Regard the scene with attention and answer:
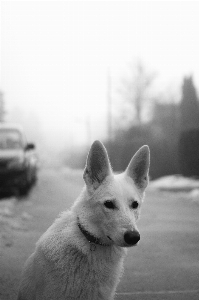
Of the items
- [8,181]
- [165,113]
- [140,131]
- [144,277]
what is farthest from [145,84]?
[144,277]

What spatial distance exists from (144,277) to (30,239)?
284 cm

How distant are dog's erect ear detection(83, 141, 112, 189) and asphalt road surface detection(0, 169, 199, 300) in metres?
1.79

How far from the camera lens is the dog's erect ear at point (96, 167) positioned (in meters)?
3.44

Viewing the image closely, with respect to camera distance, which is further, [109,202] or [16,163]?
[16,163]

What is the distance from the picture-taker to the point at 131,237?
304 cm

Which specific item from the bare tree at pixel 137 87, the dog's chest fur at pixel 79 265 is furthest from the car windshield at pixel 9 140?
the bare tree at pixel 137 87

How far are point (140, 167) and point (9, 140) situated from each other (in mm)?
11397

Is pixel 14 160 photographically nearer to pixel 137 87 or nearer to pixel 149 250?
pixel 149 250

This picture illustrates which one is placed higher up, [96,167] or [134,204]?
[96,167]

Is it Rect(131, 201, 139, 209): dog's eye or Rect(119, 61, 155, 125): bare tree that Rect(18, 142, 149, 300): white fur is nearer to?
Rect(131, 201, 139, 209): dog's eye

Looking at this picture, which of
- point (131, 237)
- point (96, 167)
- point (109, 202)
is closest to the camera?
point (131, 237)

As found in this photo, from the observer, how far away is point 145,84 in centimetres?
4416

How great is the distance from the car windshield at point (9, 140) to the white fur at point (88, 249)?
36.7ft

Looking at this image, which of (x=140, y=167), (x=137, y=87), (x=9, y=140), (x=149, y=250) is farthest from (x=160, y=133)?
(x=140, y=167)
